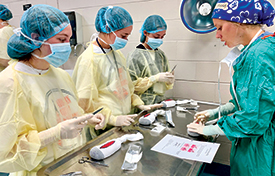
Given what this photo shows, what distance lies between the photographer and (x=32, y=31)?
900 mm

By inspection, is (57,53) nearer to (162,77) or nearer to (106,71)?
(106,71)

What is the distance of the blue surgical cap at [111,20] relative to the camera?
54.9 inches

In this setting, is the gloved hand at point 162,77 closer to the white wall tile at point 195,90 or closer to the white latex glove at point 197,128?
the white wall tile at point 195,90

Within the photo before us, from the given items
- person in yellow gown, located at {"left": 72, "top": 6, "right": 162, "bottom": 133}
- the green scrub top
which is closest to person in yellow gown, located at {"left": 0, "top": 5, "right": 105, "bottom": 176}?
person in yellow gown, located at {"left": 72, "top": 6, "right": 162, "bottom": 133}

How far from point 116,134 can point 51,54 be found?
62 cm

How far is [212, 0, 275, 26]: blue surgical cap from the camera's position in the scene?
878 mm

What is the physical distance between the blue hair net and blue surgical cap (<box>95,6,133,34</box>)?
20.1 inches

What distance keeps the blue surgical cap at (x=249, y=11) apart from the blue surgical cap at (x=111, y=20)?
2.45 feet

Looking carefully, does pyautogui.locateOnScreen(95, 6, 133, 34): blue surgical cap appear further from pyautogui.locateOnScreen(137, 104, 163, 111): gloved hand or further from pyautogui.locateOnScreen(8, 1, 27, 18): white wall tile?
pyautogui.locateOnScreen(8, 1, 27, 18): white wall tile

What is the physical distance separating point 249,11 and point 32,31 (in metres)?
1.04

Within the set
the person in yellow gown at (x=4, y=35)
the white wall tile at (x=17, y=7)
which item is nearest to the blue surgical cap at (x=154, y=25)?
the person in yellow gown at (x=4, y=35)

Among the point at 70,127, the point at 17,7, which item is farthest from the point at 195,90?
the point at 17,7

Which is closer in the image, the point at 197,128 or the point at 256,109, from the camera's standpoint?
the point at 256,109

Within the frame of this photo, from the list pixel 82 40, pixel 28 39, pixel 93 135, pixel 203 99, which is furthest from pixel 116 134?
pixel 82 40
